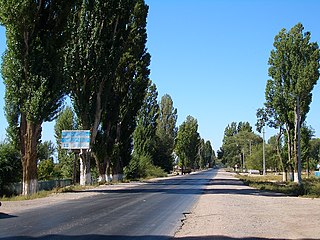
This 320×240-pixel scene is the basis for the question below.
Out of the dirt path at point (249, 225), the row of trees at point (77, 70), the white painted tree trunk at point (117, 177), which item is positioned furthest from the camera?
the white painted tree trunk at point (117, 177)

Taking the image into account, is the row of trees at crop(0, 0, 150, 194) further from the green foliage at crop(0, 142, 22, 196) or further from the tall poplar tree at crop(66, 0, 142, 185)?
the green foliage at crop(0, 142, 22, 196)

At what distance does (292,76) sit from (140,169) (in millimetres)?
24744

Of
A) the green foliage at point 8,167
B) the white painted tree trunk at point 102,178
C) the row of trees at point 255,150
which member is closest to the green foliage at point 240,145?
the row of trees at point 255,150

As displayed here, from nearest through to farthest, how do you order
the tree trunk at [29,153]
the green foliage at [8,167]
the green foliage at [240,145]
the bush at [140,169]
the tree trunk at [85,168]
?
the tree trunk at [29,153] → the green foliage at [8,167] → the tree trunk at [85,168] → the bush at [140,169] → the green foliage at [240,145]

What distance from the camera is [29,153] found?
81.0 feet

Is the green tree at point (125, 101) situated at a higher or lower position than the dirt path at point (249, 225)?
higher

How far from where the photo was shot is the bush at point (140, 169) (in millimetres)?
54250

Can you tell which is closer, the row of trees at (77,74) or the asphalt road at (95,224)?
the asphalt road at (95,224)

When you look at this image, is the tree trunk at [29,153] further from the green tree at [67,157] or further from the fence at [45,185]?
the green tree at [67,157]

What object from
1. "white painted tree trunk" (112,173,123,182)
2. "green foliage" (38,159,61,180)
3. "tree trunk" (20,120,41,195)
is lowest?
"white painted tree trunk" (112,173,123,182)

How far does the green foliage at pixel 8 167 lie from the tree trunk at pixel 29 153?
5.26 feet

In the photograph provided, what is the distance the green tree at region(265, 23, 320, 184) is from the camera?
43169 millimetres

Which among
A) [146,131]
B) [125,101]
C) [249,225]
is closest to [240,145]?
[146,131]

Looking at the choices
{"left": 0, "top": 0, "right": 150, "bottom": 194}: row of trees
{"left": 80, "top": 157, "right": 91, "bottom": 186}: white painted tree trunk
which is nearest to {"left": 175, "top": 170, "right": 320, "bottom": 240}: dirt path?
{"left": 0, "top": 0, "right": 150, "bottom": 194}: row of trees
